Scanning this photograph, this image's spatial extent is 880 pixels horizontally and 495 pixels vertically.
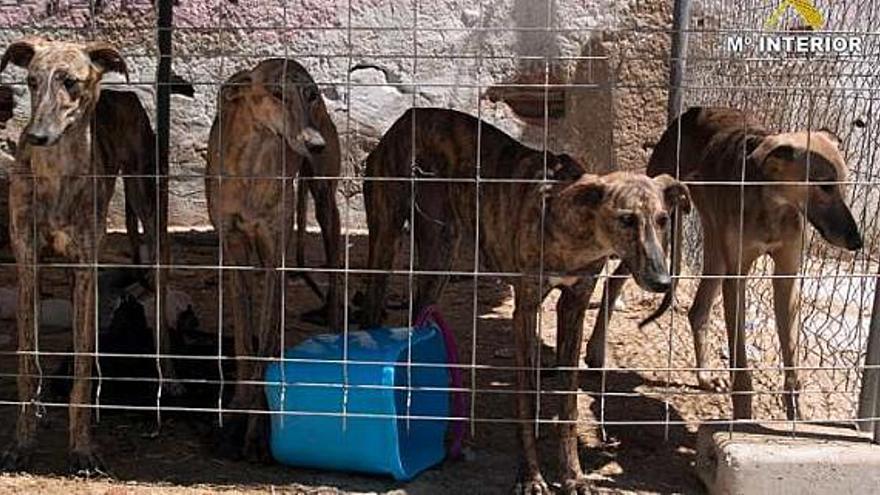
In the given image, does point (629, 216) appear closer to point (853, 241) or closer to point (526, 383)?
point (526, 383)

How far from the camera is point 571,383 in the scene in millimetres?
4867

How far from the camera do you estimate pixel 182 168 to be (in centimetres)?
907

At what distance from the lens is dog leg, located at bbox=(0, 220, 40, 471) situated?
4.85 metres

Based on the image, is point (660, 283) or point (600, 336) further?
point (600, 336)

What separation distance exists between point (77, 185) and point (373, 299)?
64.8 inches

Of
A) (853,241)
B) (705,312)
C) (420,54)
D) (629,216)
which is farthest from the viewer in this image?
(420,54)

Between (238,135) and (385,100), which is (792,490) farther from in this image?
(385,100)

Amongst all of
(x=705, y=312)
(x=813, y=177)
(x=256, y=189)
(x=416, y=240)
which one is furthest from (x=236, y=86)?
(x=705, y=312)

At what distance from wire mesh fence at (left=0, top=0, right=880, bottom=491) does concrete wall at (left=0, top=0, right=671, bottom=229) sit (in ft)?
0.06

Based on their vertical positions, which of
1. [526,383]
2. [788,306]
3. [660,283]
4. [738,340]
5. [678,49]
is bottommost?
[526,383]

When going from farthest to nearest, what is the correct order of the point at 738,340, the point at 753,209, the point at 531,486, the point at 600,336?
the point at 600,336, the point at 738,340, the point at 753,209, the point at 531,486

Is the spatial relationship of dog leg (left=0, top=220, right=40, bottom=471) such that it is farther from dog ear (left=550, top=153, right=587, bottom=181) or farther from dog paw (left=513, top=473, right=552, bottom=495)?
dog ear (left=550, top=153, right=587, bottom=181)

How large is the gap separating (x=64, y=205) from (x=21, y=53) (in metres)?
0.59

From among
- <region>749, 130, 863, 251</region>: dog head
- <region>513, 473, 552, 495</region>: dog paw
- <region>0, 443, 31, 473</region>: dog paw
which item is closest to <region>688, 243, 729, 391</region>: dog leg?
<region>749, 130, 863, 251</region>: dog head
